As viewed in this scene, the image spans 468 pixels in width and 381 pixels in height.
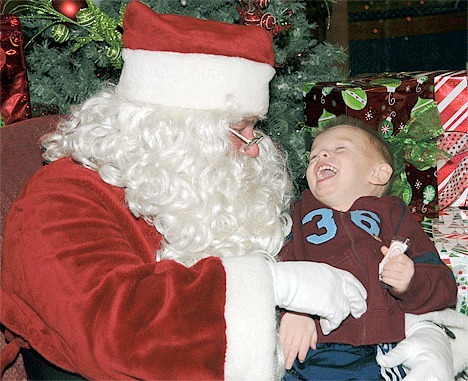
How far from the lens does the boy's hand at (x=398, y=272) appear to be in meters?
1.56

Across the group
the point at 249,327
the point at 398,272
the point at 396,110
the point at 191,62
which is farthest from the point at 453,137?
the point at 249,327

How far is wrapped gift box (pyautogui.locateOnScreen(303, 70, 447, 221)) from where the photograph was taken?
224 centimetres

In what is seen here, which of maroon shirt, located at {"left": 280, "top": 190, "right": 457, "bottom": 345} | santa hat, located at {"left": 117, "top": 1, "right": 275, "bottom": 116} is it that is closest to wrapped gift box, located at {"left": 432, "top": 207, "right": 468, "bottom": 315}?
maroon shirt, located at {"left": 280, "top": 190, "right": 457, "bottom": 345}

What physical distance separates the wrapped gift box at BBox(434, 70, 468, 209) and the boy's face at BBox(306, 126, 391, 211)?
607 mm

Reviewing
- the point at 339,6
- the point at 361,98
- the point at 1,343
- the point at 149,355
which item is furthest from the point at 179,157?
the point at 339,6

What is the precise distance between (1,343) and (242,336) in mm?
654

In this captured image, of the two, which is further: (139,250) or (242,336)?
(139,250)

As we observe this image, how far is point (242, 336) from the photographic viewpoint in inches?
52.4

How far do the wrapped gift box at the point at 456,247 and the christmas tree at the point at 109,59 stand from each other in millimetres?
517

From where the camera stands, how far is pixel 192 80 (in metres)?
1.56

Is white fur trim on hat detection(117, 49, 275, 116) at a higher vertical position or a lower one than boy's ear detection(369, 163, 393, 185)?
higher

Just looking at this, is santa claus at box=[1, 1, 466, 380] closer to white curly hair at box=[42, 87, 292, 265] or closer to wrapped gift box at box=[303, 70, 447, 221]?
white curly hair at box=[42, 87, 292, 265]

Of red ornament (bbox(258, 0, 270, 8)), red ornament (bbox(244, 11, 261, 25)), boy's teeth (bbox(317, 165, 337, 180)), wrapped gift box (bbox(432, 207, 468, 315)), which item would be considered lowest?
wrapped gift box (bbox(432, 207, 468, 315))

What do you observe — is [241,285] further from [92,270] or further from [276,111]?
[276,111]
